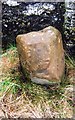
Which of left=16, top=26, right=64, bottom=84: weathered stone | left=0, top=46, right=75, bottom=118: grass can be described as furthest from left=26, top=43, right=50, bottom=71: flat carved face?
left=0, top=46, right=75, bottom=118: grass

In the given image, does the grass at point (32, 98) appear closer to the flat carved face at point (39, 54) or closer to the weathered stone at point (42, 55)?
the weathered stone at point (42, 55)

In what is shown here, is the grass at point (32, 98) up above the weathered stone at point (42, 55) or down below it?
below

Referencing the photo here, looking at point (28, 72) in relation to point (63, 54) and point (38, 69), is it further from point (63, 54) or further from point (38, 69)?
point (63, 54)

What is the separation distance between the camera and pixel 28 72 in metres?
2.66

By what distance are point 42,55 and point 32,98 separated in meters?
0.31

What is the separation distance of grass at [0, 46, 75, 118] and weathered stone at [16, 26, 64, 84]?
73 millimetres

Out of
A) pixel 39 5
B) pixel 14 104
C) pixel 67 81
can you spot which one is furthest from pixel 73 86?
pixel 39 5

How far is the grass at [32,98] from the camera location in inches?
101

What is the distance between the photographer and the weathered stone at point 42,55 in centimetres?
258

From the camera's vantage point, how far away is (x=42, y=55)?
258cm

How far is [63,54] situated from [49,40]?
19 centimetres

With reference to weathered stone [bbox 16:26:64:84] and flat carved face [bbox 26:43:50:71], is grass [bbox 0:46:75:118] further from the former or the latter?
flat carved face [bbox 26:43:50:71]

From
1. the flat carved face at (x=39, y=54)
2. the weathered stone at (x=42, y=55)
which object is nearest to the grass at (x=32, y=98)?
the weathered stone at (x=42, y=55)

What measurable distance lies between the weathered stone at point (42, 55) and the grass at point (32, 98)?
0.24ft
